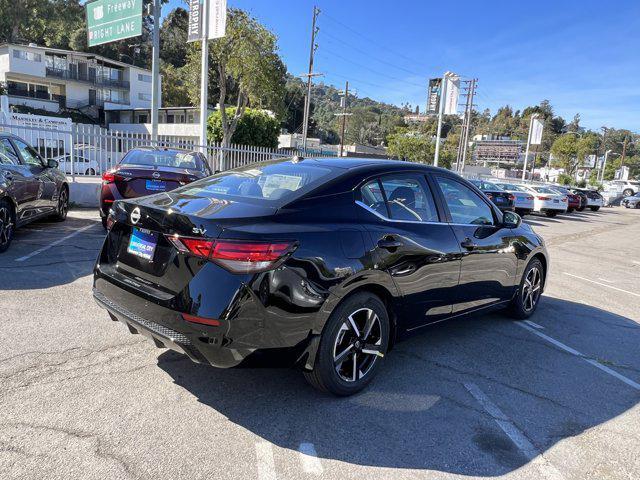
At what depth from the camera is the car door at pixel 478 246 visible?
162 inches

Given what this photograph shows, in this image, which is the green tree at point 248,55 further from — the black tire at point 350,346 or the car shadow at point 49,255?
the black tire at point 350,346

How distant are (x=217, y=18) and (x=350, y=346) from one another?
11373 millimetres

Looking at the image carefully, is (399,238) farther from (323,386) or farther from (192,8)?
(192,8)

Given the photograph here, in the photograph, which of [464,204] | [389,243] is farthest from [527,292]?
[389,243]

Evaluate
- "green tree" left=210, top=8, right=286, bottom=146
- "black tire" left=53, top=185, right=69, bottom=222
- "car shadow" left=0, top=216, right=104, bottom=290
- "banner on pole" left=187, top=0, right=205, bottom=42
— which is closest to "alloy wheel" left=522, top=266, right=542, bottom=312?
"car shadow" left=0, top=216, right=104, bottom=290

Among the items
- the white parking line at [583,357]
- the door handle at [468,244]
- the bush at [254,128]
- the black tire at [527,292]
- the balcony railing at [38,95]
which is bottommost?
the white parking line at [583,357]

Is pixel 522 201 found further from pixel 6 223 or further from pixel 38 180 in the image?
pixel 6 223

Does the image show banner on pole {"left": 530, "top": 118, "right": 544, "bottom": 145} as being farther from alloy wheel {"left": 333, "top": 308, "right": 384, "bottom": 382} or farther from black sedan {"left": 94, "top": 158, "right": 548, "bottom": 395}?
alloy wheel {"left": 333, "top": 308, "right": 384, "bottom": 382}

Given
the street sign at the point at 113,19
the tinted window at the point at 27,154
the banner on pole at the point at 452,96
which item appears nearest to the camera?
the tinted window at the point at 27,154

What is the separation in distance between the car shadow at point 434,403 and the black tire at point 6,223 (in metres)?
4.00

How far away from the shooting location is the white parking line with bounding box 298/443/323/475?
250cm

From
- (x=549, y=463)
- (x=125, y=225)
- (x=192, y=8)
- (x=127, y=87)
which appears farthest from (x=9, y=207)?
(x=127, y=87)

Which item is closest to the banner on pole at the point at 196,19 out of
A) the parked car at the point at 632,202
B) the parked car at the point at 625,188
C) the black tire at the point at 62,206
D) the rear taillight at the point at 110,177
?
the black tire at the point at 62,206

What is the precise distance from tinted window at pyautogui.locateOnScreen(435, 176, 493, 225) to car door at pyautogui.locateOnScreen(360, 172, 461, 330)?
0.78ft
